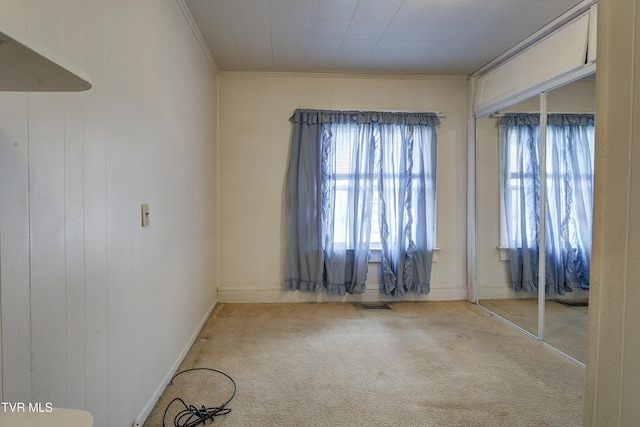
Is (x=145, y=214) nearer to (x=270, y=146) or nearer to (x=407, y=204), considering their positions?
(x=270, y=146)

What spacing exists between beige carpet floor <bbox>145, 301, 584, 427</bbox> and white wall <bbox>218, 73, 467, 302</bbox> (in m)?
0.53

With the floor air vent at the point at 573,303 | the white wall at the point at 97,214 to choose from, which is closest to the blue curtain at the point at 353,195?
the floor air vent at the point at 573,303

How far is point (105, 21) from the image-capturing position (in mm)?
1284

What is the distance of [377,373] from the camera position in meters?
2.11

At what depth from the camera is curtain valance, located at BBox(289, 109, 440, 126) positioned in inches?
134

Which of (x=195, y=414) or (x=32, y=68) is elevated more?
(x=32, y=68)

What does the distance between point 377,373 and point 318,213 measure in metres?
1.73

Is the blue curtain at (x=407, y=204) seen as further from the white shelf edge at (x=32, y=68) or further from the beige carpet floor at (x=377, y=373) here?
the white shelf edge at (x=32, y=68)

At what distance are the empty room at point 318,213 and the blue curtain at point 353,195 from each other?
0.02 meters

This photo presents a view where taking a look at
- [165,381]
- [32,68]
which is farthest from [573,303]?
[32,68]

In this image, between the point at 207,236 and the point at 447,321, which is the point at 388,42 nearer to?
the point at 207,236

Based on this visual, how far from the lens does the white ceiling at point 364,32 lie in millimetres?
2254

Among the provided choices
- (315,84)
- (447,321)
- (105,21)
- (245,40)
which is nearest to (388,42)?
(315,84)

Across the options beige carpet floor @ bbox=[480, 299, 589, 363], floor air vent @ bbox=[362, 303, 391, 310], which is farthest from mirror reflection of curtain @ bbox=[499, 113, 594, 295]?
floor air vent @ bbox=[362, 303, 391, 310]
